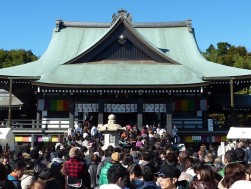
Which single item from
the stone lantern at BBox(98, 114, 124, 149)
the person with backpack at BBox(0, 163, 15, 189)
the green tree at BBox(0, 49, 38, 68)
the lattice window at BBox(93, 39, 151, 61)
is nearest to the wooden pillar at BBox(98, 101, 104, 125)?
the lattice window at BBox(93, 39, 151, 61)

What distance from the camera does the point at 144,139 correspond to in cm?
1827

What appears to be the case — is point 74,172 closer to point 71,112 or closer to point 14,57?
point 71,112

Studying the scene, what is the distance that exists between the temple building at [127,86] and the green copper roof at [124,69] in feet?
0.20

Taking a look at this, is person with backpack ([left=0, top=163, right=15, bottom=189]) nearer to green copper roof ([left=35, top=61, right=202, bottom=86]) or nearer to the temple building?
the temple building

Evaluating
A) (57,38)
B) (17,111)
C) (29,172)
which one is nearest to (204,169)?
(29,172)

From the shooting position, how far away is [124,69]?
26.2 metres

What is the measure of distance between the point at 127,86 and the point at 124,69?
2995mm

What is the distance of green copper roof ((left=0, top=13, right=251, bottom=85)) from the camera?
2456 cm

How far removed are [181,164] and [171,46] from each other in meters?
25.4

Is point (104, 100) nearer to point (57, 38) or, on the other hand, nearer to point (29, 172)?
point (57, 38)

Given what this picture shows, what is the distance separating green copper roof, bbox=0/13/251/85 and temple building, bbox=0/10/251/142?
60 mm

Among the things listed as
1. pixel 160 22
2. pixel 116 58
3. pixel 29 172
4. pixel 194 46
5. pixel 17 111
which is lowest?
pixel 29 172

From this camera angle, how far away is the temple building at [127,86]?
78.7 feet

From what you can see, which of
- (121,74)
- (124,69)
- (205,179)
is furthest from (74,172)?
(124,69)
